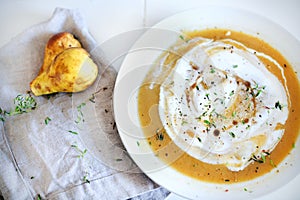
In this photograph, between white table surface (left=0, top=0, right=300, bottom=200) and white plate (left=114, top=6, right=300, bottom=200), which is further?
white table surface (left=0, top=0, right=300, bottom=200)

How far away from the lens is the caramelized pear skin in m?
1.41

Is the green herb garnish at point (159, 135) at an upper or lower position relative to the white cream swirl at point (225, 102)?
lower

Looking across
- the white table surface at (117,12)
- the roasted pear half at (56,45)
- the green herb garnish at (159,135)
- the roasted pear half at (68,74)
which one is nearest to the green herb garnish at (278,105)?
the white table surface at (117,12)

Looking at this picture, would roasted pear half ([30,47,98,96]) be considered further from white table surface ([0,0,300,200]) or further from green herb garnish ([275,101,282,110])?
green herb garnish ([275,101,282,110])

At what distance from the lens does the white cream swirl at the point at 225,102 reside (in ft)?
4.79

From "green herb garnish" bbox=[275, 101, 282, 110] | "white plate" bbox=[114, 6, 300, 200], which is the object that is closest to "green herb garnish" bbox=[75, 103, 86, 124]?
"white plate" bbox=[114, 6, 300, 200]

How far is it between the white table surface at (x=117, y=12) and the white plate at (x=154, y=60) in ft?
0.44

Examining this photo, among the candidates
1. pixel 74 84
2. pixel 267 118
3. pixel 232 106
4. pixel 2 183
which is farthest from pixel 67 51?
pixel 267 118

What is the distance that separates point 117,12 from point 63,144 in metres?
0.61

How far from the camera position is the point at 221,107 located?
4.88 ft

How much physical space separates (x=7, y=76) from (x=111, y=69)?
43cm

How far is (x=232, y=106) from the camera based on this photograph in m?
1.50

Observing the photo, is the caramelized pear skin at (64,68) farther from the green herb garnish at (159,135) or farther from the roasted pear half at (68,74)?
the green herb garnish at (159,135)

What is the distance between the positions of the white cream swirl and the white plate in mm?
76
